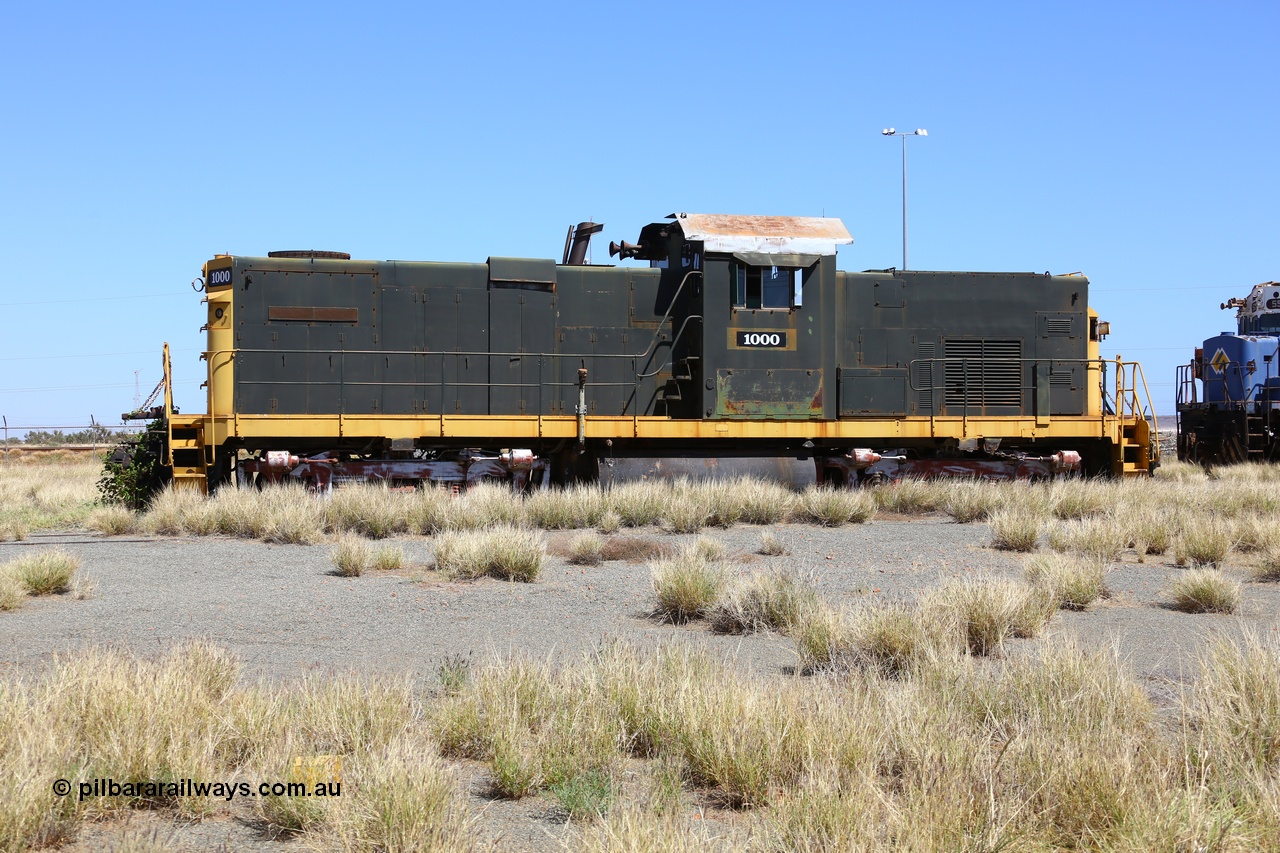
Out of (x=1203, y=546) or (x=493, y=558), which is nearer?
(x=493, y=558)

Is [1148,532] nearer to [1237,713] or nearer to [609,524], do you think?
[609,524]

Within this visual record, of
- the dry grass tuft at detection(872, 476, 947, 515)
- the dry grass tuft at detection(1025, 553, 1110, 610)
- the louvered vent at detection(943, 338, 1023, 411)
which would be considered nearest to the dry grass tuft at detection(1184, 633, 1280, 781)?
the dry grass tuft at detection(1025, 553, 1110, 610)

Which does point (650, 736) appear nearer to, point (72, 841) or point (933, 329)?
point (72, 841)

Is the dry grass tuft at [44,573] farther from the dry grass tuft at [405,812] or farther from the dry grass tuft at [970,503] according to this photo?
the dry grass tuft at [970,503]

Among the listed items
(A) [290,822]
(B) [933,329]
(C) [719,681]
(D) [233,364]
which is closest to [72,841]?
(A) [290,822]

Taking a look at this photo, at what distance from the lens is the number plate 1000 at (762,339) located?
15492 millimetres

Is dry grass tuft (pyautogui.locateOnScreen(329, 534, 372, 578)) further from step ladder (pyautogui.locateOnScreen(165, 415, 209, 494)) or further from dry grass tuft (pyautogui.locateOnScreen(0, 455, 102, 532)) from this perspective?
step ladder (pyautogui.locateOnScreen(165, 415, 209, 494))

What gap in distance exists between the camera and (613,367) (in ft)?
52.4

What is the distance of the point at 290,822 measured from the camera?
4.02 m

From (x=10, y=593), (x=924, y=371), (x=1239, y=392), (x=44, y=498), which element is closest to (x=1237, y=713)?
(x=10, y=593)

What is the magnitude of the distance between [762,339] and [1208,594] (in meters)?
8.11

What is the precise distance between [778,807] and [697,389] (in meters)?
11.9

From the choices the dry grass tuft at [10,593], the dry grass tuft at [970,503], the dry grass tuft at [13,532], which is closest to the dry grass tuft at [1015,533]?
the dry grass tuft at [970,503]

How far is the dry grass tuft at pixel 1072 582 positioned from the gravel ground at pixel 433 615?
0.12 metres
